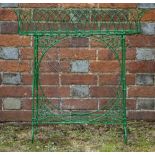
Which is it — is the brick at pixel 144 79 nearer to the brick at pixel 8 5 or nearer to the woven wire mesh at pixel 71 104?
the woven wire mesh at pixel 71 104

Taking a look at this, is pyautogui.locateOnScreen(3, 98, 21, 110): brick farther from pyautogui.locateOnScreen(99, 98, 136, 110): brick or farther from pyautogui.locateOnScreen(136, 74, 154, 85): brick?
pyautogui.locateOnScreen(136, 74, 154, 85): brick

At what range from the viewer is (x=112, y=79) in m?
4.32

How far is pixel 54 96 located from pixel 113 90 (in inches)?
19.0

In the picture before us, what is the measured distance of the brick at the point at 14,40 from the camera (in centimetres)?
427

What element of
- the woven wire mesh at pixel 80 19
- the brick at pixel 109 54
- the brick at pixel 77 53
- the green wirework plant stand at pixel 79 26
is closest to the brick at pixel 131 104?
the green wirework plant stand at pixel 79 26

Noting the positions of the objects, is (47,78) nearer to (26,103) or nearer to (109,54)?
(26,103)

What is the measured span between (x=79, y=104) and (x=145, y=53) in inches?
26.7

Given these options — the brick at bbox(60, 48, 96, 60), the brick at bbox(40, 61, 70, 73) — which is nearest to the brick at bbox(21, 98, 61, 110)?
the brick at bbox(40, 61, 70, 73)

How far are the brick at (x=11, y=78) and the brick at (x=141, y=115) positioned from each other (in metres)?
0.95

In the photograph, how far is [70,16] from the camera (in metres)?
4.22

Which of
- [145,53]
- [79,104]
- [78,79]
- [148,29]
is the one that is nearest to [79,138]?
[79,104]

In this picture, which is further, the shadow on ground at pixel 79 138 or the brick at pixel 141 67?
the brick at pixel 141 67

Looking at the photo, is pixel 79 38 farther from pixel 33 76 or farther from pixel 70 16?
pixel 33 76

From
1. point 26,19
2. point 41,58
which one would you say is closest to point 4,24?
point 26,19
